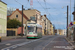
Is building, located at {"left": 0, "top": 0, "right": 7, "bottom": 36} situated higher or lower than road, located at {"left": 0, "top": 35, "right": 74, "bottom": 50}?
Result: higher

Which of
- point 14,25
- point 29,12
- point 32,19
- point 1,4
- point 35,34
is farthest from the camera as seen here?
point 29,12

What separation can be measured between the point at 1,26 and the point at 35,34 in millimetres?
18222

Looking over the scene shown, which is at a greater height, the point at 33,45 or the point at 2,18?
the point at 2,18

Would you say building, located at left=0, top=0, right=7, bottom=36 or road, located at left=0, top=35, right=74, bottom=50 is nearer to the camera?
road, located at left=0, top=35, right=74, bottom=50

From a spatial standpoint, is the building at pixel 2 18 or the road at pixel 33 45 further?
the building at pixel 2 18

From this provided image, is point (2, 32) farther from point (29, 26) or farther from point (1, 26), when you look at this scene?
point (29, 26)

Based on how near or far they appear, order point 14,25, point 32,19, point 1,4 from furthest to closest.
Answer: point 32,19
point 14,25
point 1,4

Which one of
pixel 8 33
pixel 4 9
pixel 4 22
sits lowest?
pixel 8 33

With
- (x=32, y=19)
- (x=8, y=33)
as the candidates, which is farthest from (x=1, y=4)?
(x=32, y=19)

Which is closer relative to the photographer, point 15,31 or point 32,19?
point 15,31

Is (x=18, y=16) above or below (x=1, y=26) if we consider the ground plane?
above

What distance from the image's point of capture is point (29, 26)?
34.3m

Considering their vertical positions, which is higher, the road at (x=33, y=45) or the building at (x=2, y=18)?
the building at (x=2, y=18)

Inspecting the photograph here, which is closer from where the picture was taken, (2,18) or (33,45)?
(33,45)
